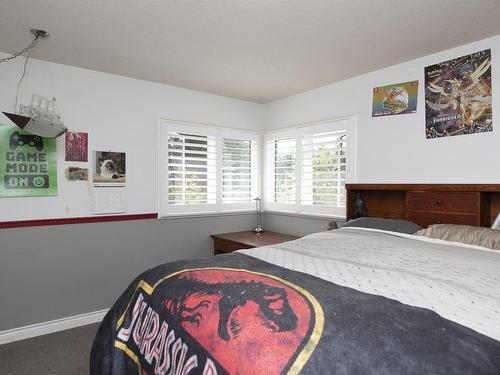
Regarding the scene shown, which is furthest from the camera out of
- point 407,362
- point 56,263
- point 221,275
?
point 56,263

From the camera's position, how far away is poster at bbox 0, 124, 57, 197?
251cm

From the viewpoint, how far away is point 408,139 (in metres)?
2.63

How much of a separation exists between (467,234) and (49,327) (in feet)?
10.8

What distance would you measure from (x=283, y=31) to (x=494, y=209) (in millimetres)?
1940

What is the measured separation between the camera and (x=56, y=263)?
2.74 metres

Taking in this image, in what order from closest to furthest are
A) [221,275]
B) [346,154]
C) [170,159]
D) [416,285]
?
[416,285], [221,275], [346,154], [170,159]

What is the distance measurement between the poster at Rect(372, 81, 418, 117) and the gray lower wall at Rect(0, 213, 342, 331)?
4.10 ft

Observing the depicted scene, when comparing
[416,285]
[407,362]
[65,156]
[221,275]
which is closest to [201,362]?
[221,275]

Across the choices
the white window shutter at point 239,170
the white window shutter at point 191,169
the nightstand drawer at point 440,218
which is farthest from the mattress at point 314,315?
the white window shutter at point 239,170

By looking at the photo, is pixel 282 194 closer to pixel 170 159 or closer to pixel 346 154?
pixel 346 154

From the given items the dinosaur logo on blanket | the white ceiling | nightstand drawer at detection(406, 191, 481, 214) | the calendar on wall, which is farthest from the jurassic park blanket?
the calendar on wall

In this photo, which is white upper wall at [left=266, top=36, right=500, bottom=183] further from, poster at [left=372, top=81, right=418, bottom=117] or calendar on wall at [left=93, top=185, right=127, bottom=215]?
calendar on wall at [left=93, top=185, right=127, bottom=215]

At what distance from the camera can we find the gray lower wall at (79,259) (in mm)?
2576

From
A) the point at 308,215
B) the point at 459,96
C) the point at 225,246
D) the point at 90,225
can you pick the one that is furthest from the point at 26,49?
the point at 459,96
